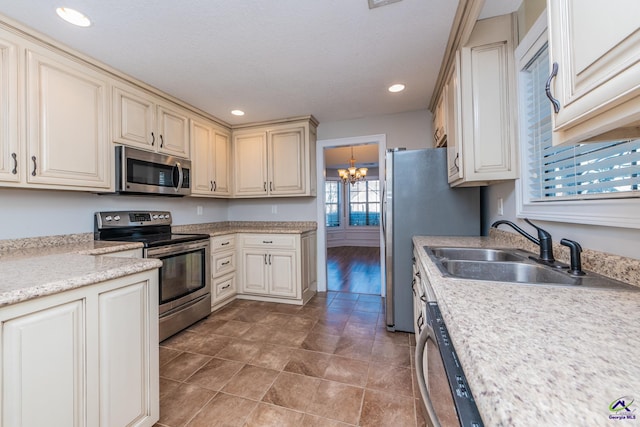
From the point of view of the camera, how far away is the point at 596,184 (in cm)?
108

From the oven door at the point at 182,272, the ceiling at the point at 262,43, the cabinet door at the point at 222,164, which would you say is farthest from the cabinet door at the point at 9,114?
the cabinet door at the point at 222,164

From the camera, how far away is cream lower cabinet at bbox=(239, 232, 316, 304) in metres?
3.11

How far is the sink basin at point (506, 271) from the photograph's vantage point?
1.14 metres

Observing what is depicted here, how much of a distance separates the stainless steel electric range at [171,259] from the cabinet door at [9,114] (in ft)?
2.40

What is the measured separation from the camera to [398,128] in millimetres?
3359

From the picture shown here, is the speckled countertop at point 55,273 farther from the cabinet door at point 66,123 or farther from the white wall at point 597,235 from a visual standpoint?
the white wall at point 597,235

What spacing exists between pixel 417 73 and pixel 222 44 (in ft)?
5.30

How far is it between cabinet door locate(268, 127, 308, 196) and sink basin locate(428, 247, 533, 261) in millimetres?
2042

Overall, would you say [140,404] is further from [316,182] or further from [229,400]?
[316,182]

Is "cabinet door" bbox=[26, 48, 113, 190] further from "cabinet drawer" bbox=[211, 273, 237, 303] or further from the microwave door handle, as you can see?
"cabinet drawer" bbox=[211, 273, 237, 303]

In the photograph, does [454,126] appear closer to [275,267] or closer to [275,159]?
[275,159]

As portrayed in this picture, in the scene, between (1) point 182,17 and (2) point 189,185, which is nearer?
(1) point 182,17

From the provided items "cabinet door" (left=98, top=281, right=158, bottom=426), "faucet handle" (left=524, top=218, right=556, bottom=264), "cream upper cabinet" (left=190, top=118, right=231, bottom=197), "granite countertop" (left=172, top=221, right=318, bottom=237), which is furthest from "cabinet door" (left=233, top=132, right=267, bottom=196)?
"faucet handle" (left=524, top=218, right=556, bottom=264)

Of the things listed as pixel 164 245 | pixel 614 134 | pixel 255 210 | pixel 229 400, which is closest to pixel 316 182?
pixel 255 210
